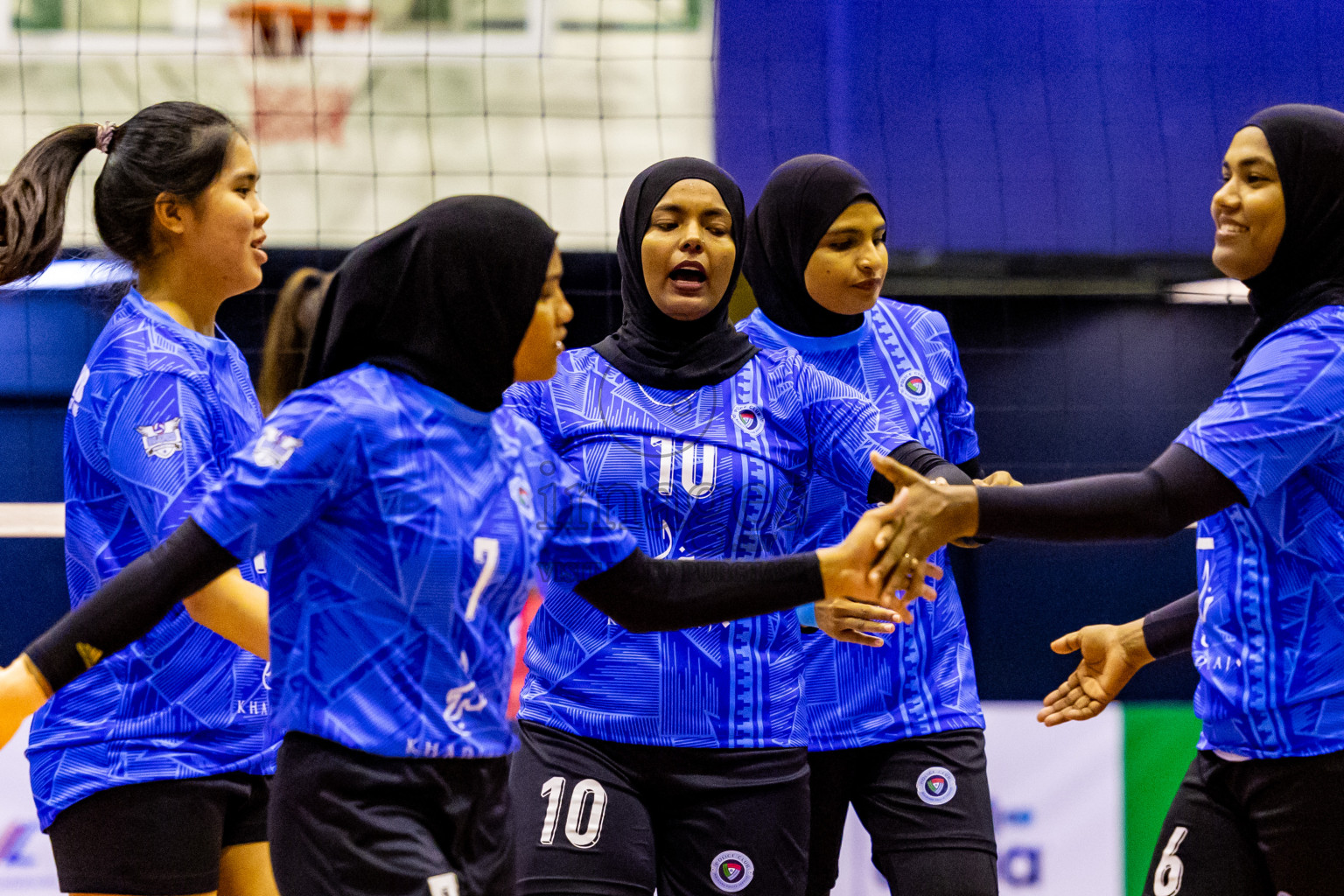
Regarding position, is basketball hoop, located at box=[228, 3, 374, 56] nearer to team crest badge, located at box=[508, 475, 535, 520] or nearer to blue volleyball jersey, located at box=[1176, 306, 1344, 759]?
team crest badge, located at box=[508, 475, 535, 520]

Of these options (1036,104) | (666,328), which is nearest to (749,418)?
(666,328)

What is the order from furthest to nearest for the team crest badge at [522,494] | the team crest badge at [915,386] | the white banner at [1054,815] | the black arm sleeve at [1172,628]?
the white banner at [1054,815] < the team crest badge at [915,386] < the black arm sleeve at [1172,628] < the team crest badge at [522,494]

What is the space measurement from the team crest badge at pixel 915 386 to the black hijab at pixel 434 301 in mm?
1368

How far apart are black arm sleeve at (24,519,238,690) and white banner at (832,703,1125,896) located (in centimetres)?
287

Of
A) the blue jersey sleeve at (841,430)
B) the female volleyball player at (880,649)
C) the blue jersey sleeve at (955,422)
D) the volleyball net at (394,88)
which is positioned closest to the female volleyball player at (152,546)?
the blue jersey sleeve at (841,430)

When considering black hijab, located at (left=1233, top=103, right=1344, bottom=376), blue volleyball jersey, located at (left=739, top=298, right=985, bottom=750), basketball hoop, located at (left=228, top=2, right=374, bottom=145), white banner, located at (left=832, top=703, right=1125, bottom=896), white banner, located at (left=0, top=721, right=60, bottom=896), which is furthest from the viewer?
basketball hoop, located at (left=228, top=2, right=374, bottom=145)

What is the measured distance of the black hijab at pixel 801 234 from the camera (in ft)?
11.4

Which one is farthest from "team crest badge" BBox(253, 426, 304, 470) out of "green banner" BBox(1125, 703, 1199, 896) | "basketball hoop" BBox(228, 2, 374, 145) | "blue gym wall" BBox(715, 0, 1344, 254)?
"basketball hoop" BBox(228, 2, 374, 145)

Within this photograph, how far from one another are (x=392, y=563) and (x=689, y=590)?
55 centimetres

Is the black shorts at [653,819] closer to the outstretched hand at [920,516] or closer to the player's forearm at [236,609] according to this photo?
the outstretched hand at [920,516]

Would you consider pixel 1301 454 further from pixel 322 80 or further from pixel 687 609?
pixel 322 80

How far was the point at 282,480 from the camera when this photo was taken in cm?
200

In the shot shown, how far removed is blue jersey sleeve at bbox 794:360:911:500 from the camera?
3.01 m

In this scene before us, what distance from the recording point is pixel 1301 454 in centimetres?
254
